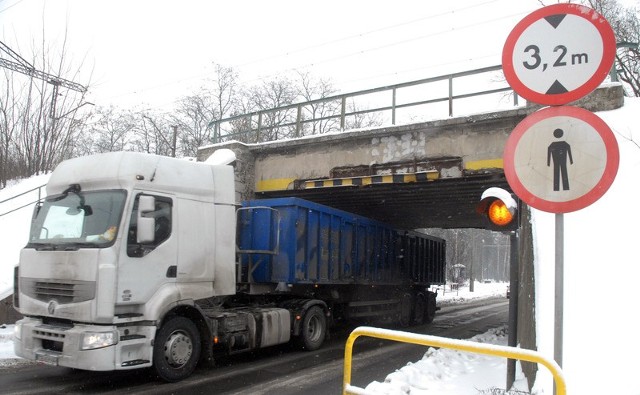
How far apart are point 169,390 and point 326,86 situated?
40678mm

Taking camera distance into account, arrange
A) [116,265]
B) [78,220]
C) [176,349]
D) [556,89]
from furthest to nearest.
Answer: [176,349], [78,220], [116,265], [556,89]

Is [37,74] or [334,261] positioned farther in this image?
[37,74]

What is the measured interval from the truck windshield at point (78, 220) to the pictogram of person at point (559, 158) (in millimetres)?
5557

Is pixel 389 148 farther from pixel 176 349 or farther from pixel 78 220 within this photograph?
pixel 78 220

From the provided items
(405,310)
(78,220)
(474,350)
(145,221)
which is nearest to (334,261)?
(405,310)

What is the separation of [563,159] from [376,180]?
360 inches

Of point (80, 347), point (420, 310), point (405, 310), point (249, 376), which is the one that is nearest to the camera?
point (80, 347)

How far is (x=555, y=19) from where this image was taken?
3195 mm

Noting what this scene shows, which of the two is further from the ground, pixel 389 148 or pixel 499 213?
pixel 389 148

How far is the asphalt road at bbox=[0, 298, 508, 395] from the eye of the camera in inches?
262

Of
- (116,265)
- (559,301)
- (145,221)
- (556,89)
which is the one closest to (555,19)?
(556,89)

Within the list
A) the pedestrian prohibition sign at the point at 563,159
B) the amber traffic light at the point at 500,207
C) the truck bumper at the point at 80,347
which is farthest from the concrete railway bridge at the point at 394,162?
the truck bumper at the point at 80,347

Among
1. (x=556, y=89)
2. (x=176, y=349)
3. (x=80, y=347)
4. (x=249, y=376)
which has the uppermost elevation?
(x=556, y=89)

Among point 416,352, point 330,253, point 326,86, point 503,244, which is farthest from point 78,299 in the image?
point 503,244
